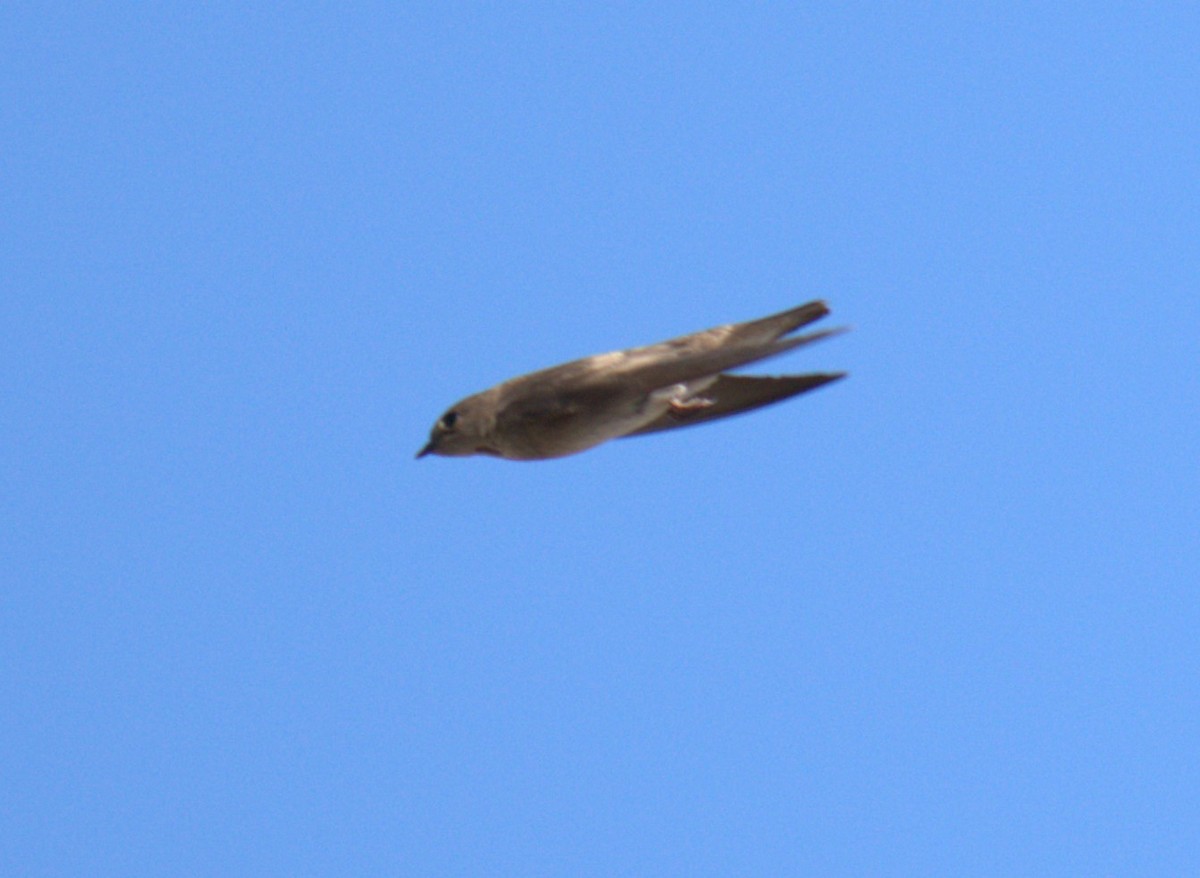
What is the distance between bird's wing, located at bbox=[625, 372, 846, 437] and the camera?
6.24m

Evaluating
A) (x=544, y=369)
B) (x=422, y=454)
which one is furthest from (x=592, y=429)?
(x=422, y=454)

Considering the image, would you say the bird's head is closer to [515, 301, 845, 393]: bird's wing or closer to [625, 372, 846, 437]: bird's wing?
[515, 301, 845, 393]: bird's wing

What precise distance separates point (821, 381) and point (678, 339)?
2.06 feet

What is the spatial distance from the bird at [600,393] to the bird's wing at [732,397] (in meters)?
0.18

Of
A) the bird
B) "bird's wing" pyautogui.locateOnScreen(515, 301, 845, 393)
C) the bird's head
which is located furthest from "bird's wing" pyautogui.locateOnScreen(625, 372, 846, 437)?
the bird's head

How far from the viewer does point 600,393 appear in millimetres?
5648

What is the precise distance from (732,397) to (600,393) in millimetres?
859

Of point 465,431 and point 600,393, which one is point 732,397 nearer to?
point 600,393

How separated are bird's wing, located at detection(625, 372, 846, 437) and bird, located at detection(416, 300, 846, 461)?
7.2 inches

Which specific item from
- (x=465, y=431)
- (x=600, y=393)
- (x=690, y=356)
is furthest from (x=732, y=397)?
(x=465, y=431)

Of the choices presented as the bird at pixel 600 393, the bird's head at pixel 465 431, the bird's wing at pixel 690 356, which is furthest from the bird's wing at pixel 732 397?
the bird's head at pixel 465 431

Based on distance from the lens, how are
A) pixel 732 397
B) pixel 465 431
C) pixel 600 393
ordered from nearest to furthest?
pixel 600 393 → pixel 465 431 → pixel 732 397

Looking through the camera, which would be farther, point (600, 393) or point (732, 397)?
point (732, 397)

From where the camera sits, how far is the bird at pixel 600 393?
5.64 m
